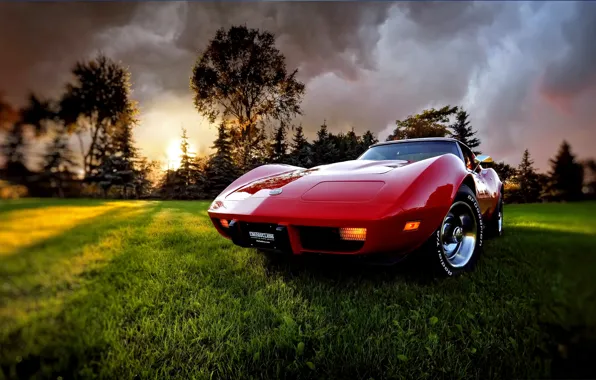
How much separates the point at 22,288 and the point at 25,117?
433 mm

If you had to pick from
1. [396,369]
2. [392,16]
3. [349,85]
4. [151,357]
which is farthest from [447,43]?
[151,357]

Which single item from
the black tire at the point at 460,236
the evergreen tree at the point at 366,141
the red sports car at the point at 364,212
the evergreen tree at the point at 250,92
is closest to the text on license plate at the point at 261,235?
the red sports car at the point at 364,212

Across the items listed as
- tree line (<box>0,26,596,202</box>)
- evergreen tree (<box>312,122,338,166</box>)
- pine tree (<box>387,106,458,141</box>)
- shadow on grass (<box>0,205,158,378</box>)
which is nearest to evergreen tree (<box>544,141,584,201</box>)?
tree line (<box>0,26,596,202</box>)

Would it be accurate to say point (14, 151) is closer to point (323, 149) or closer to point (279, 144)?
point (279, 144)

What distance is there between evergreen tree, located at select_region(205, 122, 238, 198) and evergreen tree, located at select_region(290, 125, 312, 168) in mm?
587

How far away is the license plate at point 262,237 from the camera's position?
2.08 meters

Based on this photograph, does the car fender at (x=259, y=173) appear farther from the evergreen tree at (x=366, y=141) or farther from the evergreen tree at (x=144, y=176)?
the evergreen tree at (x=144, y=176)

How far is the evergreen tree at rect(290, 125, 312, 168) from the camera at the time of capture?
2.73 m

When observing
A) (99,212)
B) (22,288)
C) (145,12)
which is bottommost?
(22,288)

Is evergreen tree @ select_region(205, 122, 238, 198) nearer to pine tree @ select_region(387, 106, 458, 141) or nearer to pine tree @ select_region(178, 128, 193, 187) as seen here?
pine tree @ select_region(178, 128, 193, 187)

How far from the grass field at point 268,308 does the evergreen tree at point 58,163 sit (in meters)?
0.05

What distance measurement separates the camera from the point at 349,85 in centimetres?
215

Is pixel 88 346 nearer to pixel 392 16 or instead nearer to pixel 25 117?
pixel 25 117

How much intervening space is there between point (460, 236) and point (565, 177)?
2.17 m
